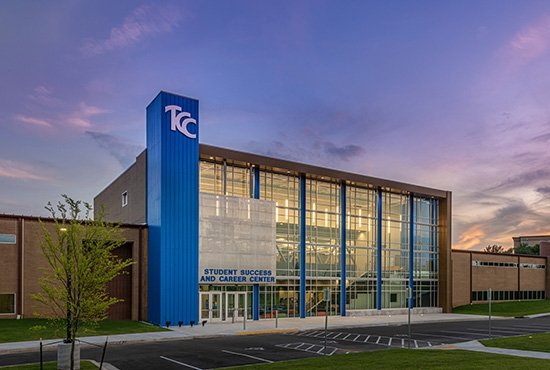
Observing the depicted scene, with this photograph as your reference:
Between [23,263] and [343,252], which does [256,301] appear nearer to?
[343,252]

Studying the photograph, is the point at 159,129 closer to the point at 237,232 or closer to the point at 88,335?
the point at 237,232

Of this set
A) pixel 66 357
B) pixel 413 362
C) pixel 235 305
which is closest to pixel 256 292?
pixel 235 305

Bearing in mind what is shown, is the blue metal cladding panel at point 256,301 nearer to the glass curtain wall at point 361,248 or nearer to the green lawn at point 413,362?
the glass curtain wall at point 361,248

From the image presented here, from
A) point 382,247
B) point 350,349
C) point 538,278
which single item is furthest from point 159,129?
point 538,278

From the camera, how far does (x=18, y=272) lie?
34781 mm

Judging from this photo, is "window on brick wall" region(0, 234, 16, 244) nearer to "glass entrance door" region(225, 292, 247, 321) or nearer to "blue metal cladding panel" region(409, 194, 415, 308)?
"glass entrance door" region(225, 292, 247, 321)

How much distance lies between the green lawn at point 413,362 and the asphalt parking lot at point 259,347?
2.12 meters

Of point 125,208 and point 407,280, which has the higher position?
point 125,208

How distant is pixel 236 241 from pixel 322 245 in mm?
10544

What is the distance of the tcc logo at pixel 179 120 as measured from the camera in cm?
3903

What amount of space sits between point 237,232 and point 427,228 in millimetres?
26830

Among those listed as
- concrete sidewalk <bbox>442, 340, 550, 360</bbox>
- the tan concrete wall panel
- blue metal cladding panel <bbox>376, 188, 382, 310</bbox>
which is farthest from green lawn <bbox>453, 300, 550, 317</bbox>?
concrete sidewalk <bbox>442, 340, 550, 360</bbox>

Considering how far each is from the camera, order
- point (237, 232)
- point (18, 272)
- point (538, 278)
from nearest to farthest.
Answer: point (18, 272), point (237, 232), point (538, 278)

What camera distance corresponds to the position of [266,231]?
44781 mm
